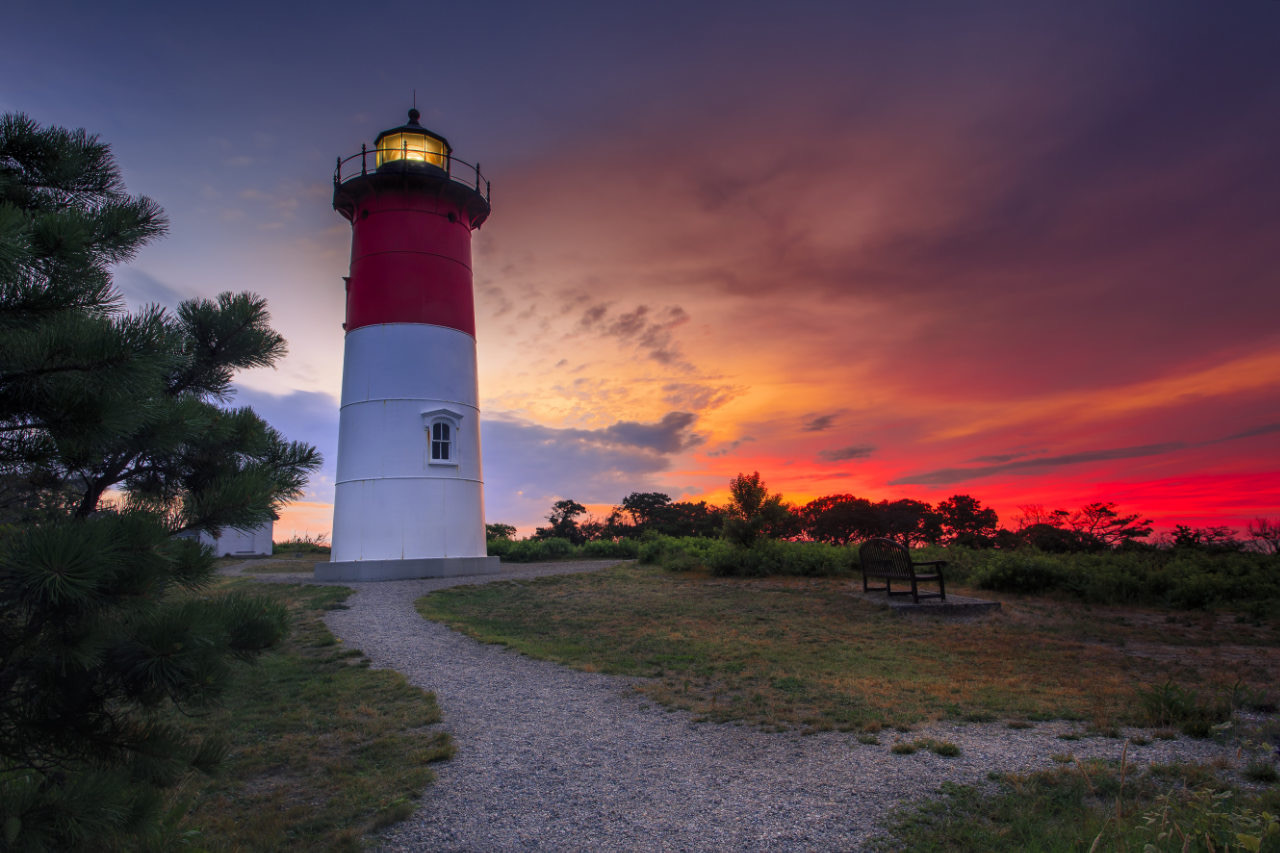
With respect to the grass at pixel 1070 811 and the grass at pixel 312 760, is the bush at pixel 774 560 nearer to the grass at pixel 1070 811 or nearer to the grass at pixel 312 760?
the grass at pixel 312 760

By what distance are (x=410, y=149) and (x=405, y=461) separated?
9.14m

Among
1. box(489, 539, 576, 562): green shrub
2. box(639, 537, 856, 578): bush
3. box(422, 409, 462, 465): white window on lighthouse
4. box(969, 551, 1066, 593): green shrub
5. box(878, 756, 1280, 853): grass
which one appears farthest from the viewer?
box(489, 539, 576, 562): green shrub

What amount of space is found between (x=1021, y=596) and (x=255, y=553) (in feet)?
95.0

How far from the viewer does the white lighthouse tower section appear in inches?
711

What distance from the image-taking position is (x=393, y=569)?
17625 mm

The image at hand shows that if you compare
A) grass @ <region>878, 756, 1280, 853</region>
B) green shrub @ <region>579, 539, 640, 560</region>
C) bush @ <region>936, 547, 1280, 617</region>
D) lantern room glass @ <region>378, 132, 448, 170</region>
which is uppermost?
lantern room glass @ <region>378, 132, 448, 170</region>

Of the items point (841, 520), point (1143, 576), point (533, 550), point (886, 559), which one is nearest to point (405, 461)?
point (533, 550)

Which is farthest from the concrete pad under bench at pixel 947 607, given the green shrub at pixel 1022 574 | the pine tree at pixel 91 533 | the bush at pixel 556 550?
the bush at pixel 556 550

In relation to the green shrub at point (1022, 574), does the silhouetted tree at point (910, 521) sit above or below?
above

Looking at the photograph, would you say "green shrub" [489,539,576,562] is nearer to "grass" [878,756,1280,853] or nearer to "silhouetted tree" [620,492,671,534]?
"silhouetted tree" [620,492,671,534]

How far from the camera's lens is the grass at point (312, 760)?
4.02 metres

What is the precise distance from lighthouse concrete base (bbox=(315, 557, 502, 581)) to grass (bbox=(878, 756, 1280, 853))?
51.6 feet

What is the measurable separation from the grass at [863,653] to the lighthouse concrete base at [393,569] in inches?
184

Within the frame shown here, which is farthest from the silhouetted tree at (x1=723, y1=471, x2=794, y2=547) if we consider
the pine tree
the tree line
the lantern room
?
the pine tree
